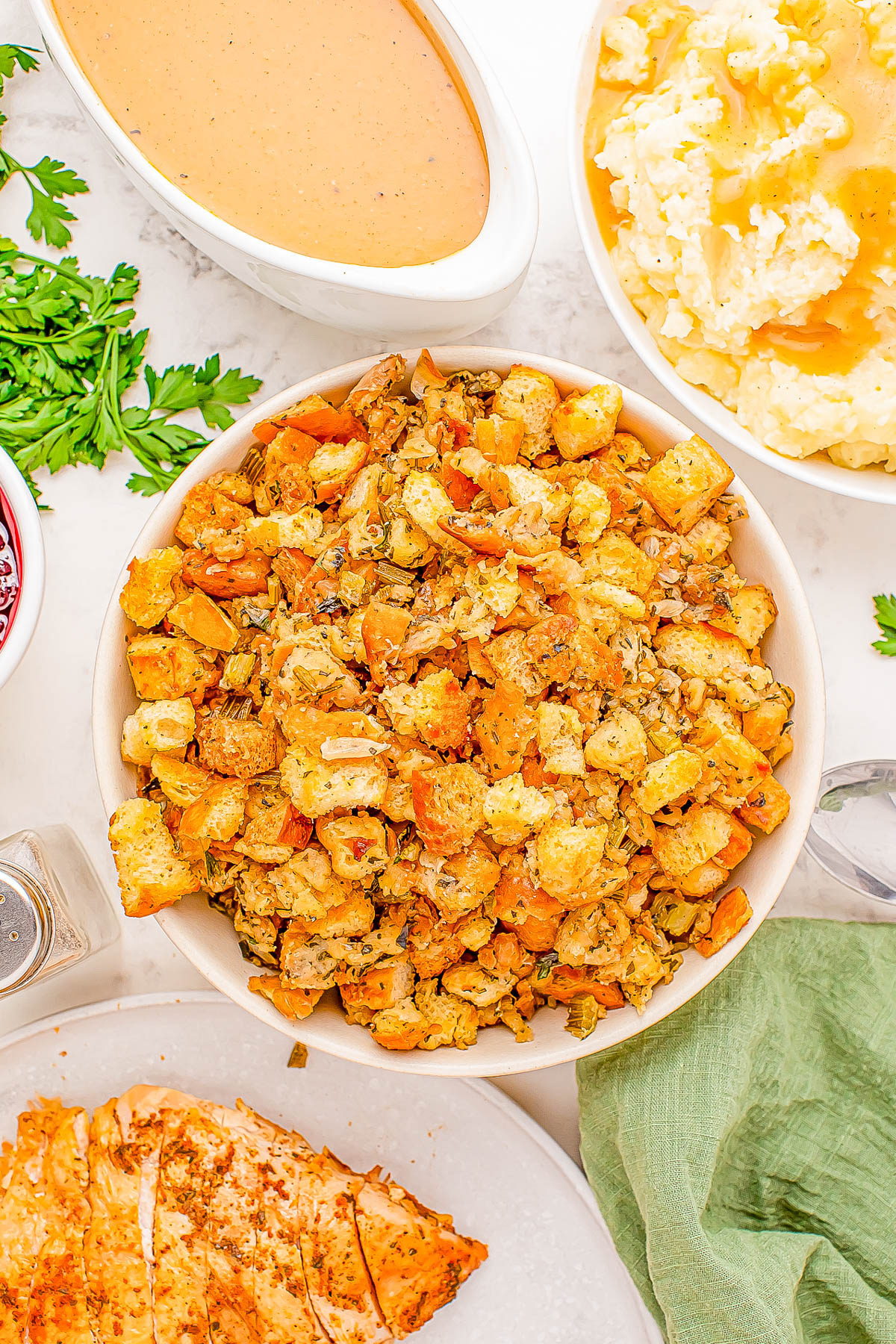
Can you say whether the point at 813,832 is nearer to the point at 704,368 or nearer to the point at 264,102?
the point at 704,368

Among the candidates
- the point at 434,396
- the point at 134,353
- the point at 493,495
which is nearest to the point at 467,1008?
the point at 493,495

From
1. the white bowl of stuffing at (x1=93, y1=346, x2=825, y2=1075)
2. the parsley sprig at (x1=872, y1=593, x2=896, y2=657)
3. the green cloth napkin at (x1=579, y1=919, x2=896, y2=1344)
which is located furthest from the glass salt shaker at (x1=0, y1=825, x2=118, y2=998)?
the parsley sprig at (x1=872, y1=593, x2=896, y2=657)

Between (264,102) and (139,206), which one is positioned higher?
(264,102)

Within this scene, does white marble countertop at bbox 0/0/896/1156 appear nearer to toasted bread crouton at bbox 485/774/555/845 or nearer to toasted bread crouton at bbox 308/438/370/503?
toasted bread crouton at bbox 308/438/370/503

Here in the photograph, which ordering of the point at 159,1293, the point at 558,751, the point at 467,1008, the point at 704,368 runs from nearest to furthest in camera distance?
the point at 558,751, the point at 467,1008, the point at 704,368, the point at 159,1293

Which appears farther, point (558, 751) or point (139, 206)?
point (139, 206)

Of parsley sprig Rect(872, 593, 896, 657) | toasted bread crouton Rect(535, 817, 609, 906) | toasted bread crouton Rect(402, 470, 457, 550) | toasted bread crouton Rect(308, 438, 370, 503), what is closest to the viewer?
toasted bread crouton Rect(535, 817, 609, 906)

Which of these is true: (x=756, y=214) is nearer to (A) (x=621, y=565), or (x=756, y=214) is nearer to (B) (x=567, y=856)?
(A) (x=621, y=565)
